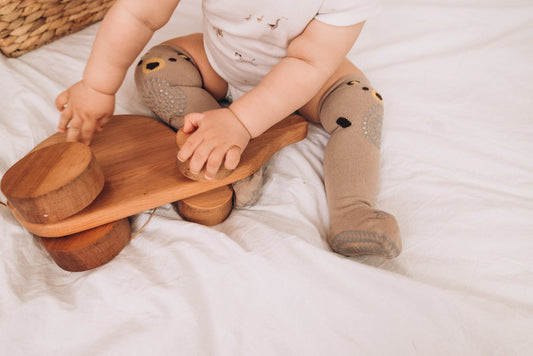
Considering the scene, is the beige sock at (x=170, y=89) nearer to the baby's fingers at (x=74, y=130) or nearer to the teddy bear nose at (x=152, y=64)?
the teddy bear nose at (x=152, y=64)

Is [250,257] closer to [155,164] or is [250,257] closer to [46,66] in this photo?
[155,164]

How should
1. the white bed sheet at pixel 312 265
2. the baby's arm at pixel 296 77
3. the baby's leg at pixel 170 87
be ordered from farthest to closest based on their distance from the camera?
the baby's leg at pixel 170 87, the baby's arm at pixel 296 77, the white bed sheet at pixel 312 265

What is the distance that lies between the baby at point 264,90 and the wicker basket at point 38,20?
266mm

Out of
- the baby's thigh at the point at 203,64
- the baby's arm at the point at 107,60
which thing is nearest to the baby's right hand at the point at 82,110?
the baby's arm at the point at 107,60

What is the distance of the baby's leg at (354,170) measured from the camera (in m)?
0.48

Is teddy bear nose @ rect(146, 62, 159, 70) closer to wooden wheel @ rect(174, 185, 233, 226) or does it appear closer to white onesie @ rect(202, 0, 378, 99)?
white onesie @ rect(202, 0, 378, 99)

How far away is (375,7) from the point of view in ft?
1.85

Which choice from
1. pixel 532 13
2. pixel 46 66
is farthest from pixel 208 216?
pixel 532 13

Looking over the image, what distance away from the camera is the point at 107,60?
21.8 inches

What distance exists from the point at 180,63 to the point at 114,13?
15 centimetres

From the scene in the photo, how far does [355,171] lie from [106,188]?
362mm

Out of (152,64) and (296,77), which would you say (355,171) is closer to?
(296,77)

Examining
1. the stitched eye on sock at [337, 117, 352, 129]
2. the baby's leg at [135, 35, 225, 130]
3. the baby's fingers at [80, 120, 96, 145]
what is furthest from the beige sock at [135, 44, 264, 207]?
the stitched eye on sock at [337, 117, 352, 129]

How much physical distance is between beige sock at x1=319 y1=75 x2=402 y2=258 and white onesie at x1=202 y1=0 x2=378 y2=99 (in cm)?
13
